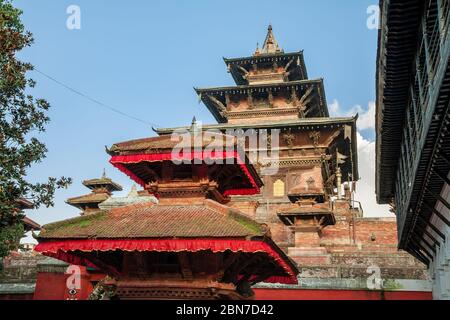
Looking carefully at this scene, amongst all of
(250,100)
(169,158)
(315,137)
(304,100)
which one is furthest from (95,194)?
(304,100)

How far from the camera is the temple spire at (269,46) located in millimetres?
39959

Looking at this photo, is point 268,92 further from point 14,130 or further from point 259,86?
point 14,130

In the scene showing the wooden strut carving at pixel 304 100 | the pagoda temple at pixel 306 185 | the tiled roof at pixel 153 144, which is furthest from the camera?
the wooden strut carving at pixel 304 100

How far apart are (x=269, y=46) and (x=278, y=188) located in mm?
15460

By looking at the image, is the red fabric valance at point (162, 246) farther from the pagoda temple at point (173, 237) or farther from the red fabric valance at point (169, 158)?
the red fabric valance at point (169, 158)

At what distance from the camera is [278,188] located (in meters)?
30.6

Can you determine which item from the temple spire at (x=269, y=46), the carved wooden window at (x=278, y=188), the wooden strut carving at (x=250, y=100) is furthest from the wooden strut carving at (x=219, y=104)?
the carved wooden window at (x=278, y=188)

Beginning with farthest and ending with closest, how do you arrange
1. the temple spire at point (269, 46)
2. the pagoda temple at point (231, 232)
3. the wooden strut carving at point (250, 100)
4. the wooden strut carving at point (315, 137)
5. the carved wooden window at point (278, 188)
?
1. the temple spire at point (269, 46)
2. the wooden strut carving at point (250, 100)
3. the wooden strut carving at point (315, 137)
4. the carved wooden window at point (278, 188)
5. the pagoda temple at point (231, 232)

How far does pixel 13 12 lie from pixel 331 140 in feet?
71.1

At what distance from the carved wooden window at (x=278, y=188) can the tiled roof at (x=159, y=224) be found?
19515 mm

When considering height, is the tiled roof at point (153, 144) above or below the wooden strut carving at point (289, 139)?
below

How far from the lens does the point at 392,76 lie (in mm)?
11031

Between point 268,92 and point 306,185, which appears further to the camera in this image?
point 268,92
